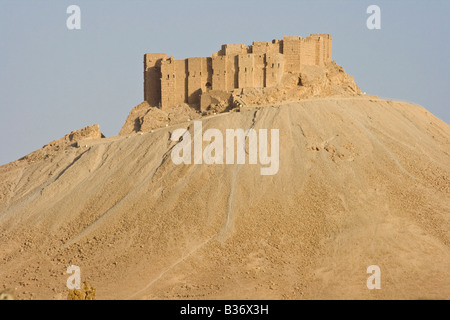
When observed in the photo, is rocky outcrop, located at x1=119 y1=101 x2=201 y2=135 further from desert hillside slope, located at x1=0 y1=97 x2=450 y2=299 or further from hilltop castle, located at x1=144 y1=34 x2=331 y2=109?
desert hillside slope, located at x1=0 y1=97 x2=450 y2=299

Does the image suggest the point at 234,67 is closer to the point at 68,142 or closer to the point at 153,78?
the point at 153,78

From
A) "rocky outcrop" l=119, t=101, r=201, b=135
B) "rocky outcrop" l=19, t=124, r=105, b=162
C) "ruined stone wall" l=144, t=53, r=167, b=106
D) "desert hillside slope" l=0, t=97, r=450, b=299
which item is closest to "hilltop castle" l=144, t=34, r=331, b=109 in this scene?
"ruined stone wall" l=144, t=53, r=167, b=106

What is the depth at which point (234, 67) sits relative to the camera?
175ft

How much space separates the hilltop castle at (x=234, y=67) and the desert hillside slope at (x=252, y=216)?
3303mm

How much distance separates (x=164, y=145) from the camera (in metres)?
49.4

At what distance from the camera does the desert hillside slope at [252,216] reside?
130 feet

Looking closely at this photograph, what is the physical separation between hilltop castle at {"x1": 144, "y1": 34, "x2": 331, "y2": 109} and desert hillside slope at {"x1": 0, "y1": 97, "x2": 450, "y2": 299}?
130 inches

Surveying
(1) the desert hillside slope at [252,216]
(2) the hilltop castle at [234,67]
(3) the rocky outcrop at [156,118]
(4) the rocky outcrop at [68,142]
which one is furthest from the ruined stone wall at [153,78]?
(1) the desert hillside slope at [252,216]

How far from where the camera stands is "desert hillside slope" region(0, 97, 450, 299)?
3950 cm

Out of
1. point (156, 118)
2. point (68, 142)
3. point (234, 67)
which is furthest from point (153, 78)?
point (68, 142)

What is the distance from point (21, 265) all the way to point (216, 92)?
16.1 m

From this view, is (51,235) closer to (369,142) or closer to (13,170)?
(13,170)

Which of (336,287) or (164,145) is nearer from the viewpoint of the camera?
(336,287)
